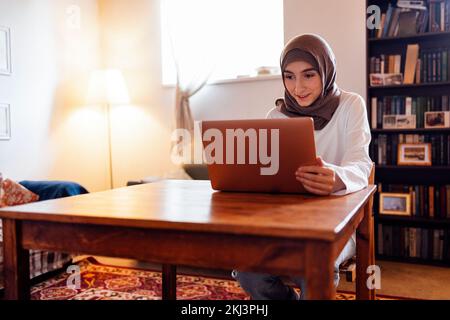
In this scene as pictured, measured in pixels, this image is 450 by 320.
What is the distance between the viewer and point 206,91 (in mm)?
3654

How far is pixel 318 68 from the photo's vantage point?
149 centimetres

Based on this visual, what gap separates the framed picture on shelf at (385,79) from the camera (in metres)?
2.81

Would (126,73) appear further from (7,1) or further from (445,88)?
(445,88)

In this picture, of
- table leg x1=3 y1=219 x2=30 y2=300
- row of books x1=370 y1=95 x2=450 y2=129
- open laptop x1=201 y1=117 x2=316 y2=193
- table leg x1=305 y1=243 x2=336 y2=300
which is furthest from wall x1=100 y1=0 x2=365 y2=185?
table leg x1=305 y1=243 x2=336 y2=300

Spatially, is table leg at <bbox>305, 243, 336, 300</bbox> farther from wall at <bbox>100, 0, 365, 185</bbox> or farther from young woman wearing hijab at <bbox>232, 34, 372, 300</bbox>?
wall at <bbox>100, 0, 365, 185</bbox>

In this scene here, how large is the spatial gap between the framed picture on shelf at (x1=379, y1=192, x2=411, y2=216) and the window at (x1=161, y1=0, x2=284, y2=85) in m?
1.40

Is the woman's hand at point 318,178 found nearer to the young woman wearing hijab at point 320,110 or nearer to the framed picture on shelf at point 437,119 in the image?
the young woman wearing hijab at point 320,110

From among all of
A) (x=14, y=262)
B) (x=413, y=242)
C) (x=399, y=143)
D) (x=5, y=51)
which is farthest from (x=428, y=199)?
(x=5, y=51)

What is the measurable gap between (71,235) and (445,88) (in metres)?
2.82

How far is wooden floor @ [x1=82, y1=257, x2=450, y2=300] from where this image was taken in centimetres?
224

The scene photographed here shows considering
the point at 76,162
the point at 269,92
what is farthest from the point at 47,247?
the point at 76,162

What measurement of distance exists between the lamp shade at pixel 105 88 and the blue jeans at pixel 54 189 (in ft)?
3.75

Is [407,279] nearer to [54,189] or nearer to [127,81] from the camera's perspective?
[54,189]

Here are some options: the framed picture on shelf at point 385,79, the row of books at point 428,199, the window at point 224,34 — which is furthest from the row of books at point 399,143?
the window at point 224,34
